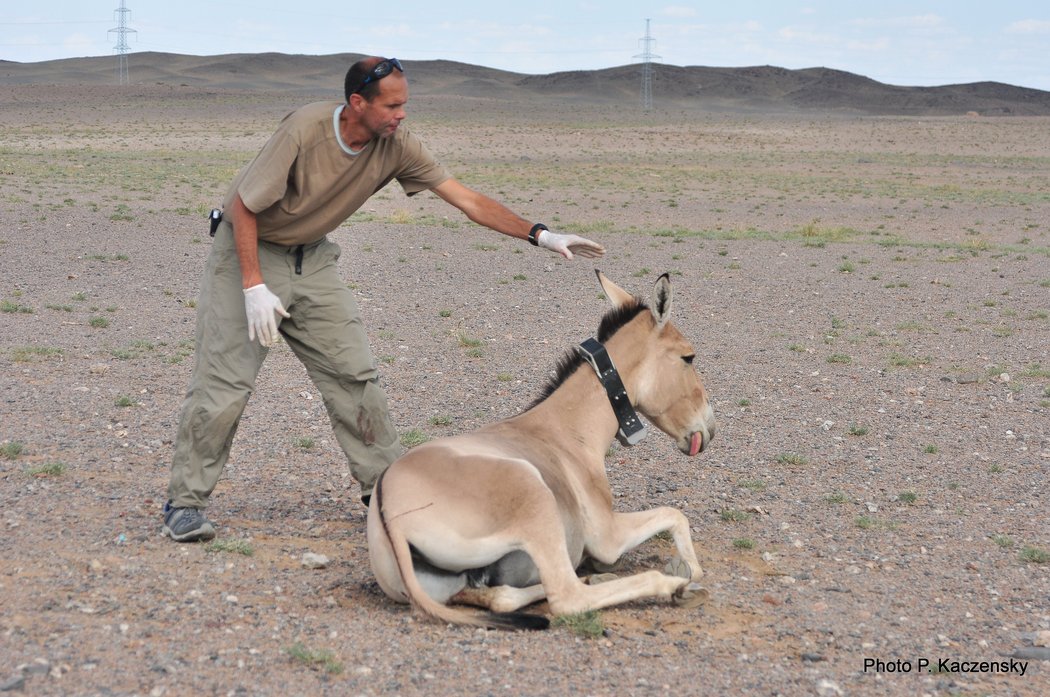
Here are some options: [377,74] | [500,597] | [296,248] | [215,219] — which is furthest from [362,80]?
[500,597]

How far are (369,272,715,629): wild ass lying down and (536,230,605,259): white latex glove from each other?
8.6 inches

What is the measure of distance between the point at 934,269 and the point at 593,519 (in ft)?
44.3

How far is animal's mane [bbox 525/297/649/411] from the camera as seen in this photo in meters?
6.01

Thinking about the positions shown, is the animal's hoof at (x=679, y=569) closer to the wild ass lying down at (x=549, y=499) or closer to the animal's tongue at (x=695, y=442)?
the wild ass lying down at (x=549, y=499)

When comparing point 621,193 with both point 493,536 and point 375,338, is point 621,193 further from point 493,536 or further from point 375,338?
point 493,536

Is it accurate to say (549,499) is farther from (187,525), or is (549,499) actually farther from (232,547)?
(187,525)

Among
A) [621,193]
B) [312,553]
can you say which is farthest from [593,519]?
[621,193]

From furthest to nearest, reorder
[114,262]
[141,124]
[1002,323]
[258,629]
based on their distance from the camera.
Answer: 1. [141,124]
2. [114,262]
3. [1002,323]
4. [258,629]

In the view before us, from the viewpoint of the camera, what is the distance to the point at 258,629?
4746mm

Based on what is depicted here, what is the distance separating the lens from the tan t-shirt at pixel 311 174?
220 inches

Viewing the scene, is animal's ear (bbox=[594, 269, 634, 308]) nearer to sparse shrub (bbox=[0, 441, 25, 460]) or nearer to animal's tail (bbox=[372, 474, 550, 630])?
animal's tail (bbox=[372, 474, 550, 630])

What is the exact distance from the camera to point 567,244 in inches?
235

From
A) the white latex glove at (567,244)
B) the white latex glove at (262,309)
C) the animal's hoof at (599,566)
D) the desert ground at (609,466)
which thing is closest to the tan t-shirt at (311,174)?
the white latex glove at (262,309)

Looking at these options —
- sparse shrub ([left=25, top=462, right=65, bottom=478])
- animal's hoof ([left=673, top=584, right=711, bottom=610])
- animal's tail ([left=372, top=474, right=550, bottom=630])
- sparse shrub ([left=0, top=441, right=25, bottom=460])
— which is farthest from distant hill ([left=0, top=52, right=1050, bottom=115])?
animal's tail ([left=372, top=474, right=550, bottom=630])
